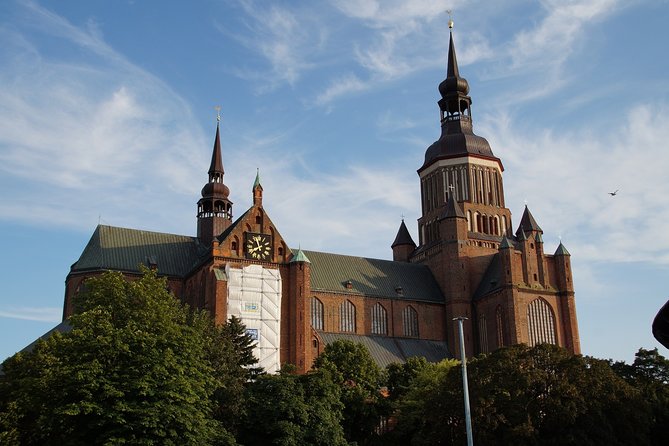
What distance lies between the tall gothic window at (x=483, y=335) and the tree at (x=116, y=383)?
39875mm

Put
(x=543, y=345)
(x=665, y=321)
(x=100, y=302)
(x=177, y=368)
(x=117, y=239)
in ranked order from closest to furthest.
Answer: (x=665, y=321) < (x=177, y=368) < (x=100, y=302) < (x=543, y=345) < (x=117, y=239)

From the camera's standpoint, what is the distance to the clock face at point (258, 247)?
7088 cm

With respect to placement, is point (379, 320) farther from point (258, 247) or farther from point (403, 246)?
point (258, 247)

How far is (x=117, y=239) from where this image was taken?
251ft

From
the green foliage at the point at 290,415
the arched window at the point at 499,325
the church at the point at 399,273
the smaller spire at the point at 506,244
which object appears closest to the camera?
the green foliage at the point at 290,415

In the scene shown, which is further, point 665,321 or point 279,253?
point 279,253

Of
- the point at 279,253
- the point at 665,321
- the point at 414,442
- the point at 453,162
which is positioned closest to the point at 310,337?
the point at 279,253

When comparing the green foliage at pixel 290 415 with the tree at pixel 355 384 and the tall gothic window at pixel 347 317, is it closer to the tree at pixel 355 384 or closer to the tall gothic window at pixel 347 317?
the tree at pixel 355 384

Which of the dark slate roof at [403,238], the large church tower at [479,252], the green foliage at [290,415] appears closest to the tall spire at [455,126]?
the large church tower at [479,252]

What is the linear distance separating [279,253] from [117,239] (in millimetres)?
16206

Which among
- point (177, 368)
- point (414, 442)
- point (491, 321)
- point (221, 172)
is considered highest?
point (221, 172)

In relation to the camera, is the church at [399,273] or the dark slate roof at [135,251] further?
the dark slate roof at [135,251]

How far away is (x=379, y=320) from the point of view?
82.2 meters

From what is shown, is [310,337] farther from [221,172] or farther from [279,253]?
[221,172]
